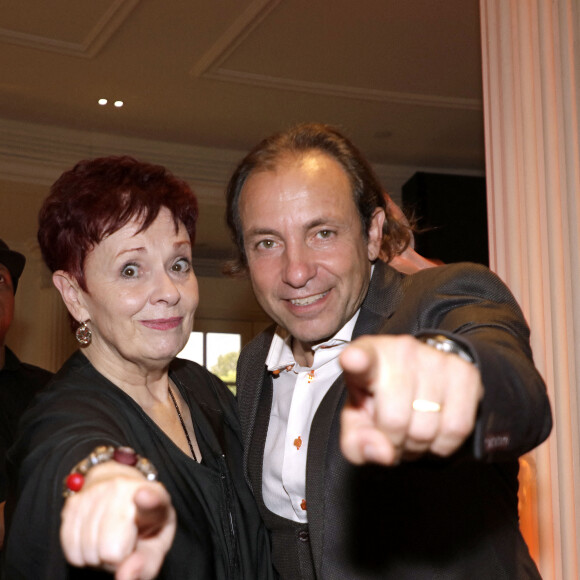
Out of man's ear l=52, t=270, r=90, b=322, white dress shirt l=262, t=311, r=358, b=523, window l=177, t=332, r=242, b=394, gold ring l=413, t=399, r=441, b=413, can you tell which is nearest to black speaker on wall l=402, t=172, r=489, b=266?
window l=177, t=332, r=242, b=394

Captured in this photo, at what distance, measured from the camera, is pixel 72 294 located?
6.19 ft

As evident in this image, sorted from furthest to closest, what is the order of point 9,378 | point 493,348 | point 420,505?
point 9,378 < point 420,505 < point 493,348

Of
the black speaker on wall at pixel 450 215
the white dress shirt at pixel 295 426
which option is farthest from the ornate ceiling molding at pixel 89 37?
the white dress shirt at pixel 295 426

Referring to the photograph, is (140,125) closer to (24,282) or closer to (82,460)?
(24,282)

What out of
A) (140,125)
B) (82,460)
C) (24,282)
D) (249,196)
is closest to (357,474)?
(82,460)

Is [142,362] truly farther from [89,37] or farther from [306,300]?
[89,37]

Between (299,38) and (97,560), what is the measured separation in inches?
192

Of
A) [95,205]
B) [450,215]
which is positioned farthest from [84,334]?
[450,215]

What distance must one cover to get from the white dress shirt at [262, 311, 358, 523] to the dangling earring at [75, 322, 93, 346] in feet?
1.72

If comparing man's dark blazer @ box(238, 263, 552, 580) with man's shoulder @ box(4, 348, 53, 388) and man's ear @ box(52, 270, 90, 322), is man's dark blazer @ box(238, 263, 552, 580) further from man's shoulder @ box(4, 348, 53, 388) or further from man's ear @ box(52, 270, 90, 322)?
man's shoulder @ box(4, 348, 53, 388)

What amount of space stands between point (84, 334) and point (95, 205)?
1.03 ft

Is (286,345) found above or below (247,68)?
Result: below

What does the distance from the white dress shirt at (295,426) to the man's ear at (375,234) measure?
19 centimetres

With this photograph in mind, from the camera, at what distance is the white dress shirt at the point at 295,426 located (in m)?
1.92
